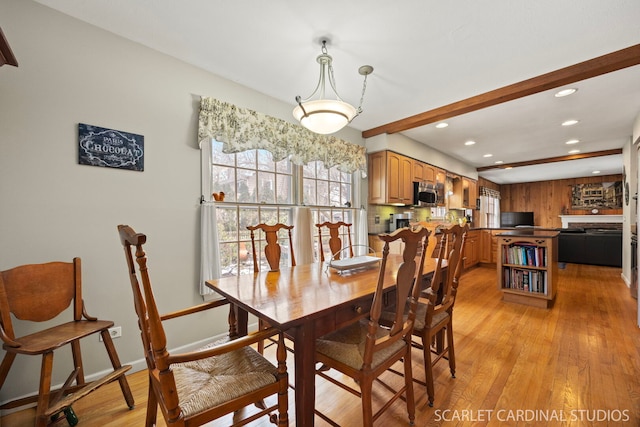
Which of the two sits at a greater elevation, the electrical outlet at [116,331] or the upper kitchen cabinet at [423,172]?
the upper kitchen cabinet at [423,172]

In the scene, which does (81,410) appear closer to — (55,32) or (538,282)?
(55,32)

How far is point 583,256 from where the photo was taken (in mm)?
6344

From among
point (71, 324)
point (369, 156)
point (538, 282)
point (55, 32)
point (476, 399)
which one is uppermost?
point (55, 32)

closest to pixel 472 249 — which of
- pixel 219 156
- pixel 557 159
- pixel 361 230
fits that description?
pixel 557 159

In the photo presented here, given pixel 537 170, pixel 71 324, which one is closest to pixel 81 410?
pixel 71 324

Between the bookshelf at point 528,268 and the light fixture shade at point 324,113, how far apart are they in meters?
2.97

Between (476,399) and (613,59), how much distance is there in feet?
9.42

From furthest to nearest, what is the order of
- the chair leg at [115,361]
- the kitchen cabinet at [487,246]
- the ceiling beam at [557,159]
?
the kitchen cabinet at [487,246]
the ceiling beam at [557,159]
the chair leg at [115,361]

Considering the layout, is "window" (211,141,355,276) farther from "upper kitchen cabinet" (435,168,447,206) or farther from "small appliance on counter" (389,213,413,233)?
"upper kitchen cabinet" (435,168,447,206)

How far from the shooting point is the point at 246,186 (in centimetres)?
282

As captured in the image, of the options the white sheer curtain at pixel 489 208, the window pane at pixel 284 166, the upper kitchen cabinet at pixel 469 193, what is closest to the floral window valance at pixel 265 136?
the window pane at pixel 284 166

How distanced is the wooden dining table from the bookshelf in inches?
93.3

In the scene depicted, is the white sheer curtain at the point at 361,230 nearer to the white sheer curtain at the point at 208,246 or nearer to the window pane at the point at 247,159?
the window pane at the point at 247,159

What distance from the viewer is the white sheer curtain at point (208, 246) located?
237cm
